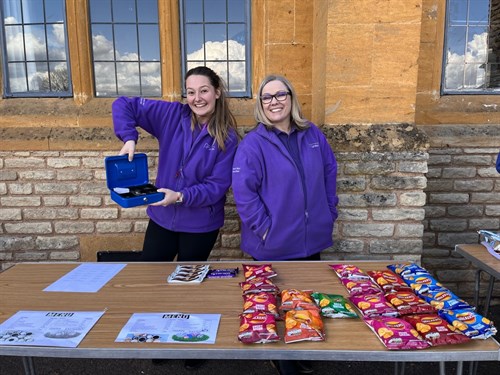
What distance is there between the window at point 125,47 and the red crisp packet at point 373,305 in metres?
3.19

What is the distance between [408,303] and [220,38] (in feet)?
10.7

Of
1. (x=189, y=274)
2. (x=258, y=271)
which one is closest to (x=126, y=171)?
(x=189, y=274)

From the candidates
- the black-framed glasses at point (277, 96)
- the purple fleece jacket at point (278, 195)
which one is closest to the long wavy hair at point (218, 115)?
the purple fleece jacket at point (278, 195)

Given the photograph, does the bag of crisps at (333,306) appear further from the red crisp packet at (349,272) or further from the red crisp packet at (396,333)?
the red crisp packet at (349,272)

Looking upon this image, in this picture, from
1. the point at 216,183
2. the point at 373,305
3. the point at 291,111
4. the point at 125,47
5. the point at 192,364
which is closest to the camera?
the point at 373,305

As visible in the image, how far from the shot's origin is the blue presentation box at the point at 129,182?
219 cm

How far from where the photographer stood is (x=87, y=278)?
2107 millimetres

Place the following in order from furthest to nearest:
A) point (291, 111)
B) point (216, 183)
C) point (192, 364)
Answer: point (192, 364) < point (216, 183) < point (291, 111)

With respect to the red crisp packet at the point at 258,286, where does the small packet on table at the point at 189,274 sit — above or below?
below

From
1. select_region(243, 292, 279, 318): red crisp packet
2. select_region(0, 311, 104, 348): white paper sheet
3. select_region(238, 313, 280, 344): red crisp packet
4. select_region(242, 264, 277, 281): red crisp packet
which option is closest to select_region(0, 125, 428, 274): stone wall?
select_region(242, 264, 277, 281): red crisp packet

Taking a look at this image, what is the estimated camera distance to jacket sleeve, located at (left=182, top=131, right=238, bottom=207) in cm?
248

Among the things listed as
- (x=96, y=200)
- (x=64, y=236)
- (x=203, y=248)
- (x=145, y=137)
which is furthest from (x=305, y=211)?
(x=64, y=236)

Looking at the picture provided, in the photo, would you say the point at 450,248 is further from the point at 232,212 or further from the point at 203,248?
the point at 203,248

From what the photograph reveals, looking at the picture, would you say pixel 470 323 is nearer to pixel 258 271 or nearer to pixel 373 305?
pixel 373 305
